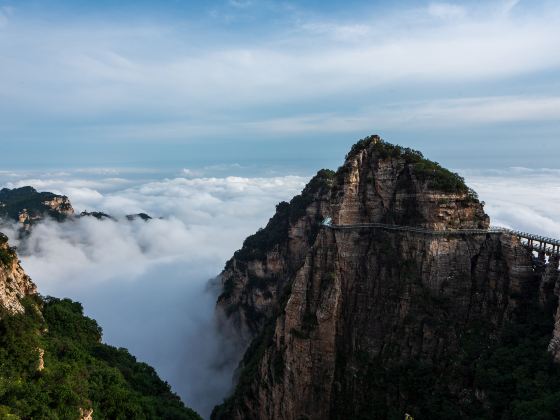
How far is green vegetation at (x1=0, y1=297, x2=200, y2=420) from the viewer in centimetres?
2441

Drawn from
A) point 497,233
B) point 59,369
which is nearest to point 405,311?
point 497,233

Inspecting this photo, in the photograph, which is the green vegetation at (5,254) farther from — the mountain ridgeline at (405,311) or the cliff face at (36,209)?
the cliff face at (36,209)

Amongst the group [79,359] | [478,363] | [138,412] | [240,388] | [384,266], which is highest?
[384,266]

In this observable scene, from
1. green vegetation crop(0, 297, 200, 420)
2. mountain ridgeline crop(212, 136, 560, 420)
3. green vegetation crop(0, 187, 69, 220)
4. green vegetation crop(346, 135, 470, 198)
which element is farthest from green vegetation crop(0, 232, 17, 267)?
green vegetation crop(0, 187, 69, 220)

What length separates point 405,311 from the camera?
140ft

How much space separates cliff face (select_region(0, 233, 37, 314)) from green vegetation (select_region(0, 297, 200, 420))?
89 cm

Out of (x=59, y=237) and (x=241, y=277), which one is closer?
(x=241, y=277)

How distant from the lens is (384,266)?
44562 millimetres

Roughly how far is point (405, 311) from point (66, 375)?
1136 inches

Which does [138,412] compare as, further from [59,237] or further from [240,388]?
[59,237]

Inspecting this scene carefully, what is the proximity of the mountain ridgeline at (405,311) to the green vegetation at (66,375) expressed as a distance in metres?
13.1

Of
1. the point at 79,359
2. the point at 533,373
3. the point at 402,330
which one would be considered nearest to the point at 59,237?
the point at 79,359

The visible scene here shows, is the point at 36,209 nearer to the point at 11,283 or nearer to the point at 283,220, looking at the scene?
the point at 283,220

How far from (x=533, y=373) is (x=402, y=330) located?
11.8m
